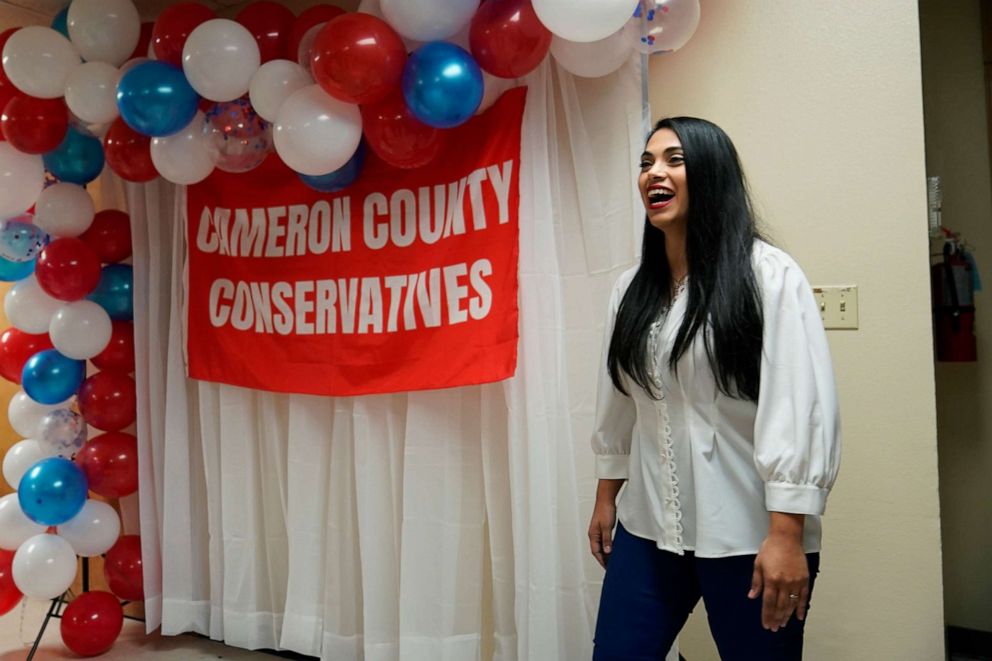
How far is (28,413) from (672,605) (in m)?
2.22

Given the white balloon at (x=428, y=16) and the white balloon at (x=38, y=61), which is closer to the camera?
the white balloon at (x=428, y=16)

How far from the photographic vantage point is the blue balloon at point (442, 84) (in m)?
1.61

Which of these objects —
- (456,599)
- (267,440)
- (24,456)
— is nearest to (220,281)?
(267,440)

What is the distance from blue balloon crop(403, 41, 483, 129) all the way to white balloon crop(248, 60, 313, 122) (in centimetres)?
38

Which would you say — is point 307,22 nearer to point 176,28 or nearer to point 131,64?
point 176,28

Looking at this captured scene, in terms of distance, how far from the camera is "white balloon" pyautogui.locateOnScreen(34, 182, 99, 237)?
222 cm

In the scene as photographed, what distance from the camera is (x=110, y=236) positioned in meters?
2.34

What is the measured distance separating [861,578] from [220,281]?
2.10 m

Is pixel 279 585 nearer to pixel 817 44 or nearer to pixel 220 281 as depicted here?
pixel 220 281

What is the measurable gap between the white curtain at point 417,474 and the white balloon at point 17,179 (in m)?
0.29

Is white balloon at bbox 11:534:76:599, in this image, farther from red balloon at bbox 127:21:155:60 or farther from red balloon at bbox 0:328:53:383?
red balloon at bbox 127:21:155:60

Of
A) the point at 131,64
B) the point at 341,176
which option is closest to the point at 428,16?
the point at 341,176

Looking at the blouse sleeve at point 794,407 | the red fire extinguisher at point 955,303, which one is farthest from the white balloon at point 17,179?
the red fire extinguisher at point 955,303

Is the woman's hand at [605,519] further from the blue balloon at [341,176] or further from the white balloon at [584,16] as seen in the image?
the blue balloon at [341,176]
